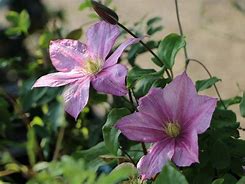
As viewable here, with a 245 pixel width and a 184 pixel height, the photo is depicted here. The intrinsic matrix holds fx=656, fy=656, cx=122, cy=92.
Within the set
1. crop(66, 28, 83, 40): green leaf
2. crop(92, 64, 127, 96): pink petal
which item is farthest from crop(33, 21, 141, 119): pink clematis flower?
crop(66, 28, 83, 40): green leaf

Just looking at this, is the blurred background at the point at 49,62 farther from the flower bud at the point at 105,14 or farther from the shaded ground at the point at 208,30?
the flower bud at the point at 105,14

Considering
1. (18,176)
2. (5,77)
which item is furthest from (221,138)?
(5,77)

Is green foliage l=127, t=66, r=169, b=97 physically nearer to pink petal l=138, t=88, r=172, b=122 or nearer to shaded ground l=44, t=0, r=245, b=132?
pink petal l=138, t=88, r=172, b=122

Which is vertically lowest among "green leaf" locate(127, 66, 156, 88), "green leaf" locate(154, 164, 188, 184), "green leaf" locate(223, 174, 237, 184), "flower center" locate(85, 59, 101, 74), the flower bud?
"green leaf" locate(223, 174, 237, 184)

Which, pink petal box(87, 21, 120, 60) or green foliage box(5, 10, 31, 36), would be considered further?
green foliage box(5, 10, 31, 36)

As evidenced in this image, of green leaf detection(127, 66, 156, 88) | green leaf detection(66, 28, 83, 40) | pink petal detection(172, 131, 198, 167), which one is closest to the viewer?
→ pink petal detection(172, 131, 198, 167)

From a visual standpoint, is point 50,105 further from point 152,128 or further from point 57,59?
point 152,128
